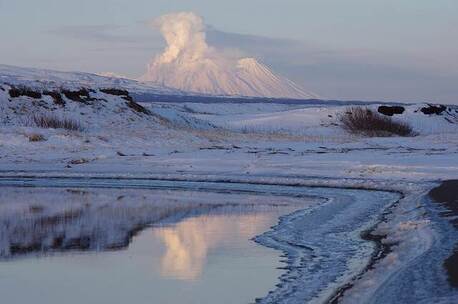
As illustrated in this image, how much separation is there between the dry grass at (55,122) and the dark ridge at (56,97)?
2482mm

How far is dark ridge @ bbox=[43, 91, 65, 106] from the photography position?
4523cm

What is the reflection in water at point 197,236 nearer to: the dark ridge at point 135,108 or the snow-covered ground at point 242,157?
the snow-covered ground at point 242,157

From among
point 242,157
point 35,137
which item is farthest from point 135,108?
point 242,157

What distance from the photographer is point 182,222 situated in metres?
15.4

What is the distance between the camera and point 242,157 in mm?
30641

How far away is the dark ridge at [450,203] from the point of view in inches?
361

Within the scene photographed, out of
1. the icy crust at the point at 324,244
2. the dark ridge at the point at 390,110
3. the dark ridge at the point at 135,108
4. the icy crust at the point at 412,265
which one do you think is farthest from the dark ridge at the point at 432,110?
the icy crust at the point at 412,265

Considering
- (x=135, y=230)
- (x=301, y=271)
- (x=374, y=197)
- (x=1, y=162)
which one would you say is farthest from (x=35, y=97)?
(x=301, y=271)

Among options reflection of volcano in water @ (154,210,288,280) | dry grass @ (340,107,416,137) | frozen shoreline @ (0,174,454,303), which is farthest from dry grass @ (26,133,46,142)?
dry grass @ (340,107,416,137)

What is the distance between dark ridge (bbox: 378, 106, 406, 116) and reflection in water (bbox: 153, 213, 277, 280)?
44889 millimetres

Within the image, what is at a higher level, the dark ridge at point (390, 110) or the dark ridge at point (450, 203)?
the dark ridge at point (390, 110)

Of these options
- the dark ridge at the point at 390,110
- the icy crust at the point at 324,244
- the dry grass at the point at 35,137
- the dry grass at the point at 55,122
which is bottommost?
the icy crust at the point at 324,244

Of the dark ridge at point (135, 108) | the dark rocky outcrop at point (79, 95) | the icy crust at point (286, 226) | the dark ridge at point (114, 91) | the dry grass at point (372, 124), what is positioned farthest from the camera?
the dry grass at point (372, 124)

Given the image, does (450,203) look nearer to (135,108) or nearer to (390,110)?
(135,108)
